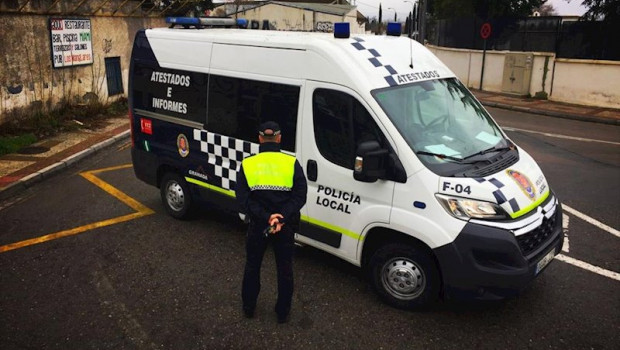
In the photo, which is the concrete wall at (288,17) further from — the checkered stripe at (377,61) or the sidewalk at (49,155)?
the checkered stripe at (377,61)

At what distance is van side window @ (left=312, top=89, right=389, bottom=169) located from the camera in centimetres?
441

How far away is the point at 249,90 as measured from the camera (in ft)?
17.3

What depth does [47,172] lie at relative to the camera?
873cm

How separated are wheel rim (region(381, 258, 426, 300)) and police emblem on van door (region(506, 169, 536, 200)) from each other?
3.60 ft

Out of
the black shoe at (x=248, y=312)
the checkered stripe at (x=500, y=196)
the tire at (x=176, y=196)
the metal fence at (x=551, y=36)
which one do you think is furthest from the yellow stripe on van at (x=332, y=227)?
the metal fence at (x=551, y=36)

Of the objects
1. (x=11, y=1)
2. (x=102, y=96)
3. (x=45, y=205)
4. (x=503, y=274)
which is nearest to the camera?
(x=503, y=274)

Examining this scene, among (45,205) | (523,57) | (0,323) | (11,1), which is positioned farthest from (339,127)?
(523,57)

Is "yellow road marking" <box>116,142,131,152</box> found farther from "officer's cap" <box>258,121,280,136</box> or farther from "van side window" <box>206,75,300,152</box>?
"officer's cap" <box>258,121,280,136</box>

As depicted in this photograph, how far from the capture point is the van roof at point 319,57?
4551 millimetres

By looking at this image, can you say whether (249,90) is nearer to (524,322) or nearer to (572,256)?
(524,322)

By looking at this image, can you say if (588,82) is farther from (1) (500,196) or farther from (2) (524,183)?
(1) (500,196)

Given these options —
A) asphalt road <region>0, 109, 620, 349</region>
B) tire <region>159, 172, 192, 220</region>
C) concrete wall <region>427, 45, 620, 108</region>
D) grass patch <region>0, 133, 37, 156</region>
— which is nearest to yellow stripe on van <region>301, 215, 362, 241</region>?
asphalt road <region>0, 109, 620, 349</region>

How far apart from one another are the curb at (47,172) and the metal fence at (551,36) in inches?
637

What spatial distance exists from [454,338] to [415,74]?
241 centimetres
